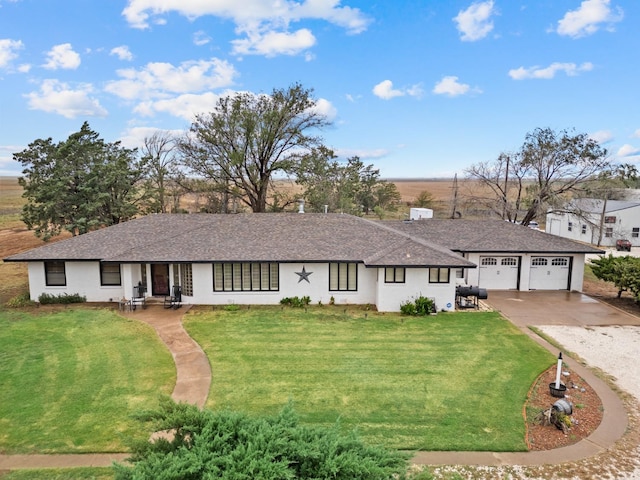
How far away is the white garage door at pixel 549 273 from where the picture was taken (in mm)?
22013

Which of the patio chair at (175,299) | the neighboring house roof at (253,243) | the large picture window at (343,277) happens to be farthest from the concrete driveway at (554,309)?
the patio chair at (175,299)

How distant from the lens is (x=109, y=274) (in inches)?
757

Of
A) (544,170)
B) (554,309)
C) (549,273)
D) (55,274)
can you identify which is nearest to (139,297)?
(55,274)

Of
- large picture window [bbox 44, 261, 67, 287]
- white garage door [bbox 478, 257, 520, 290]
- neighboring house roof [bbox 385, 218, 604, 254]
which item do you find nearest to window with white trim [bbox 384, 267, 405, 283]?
neighboring house roof [bbox 385, 218, 604, 254]

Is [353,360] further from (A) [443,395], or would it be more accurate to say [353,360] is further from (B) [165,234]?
(B) [165,234]

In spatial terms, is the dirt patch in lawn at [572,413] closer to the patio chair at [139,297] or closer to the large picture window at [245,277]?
the large picture window at [245,277]

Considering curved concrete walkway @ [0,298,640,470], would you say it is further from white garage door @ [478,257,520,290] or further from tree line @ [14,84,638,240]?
tree line @ [14,84,638,240]

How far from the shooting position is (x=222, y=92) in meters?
35.0

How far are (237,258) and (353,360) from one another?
788 cm

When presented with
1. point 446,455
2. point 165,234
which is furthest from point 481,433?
point 165,234

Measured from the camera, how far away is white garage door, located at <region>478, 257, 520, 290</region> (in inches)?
867

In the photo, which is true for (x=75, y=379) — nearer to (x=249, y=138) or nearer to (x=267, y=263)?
(x=267, y=263)

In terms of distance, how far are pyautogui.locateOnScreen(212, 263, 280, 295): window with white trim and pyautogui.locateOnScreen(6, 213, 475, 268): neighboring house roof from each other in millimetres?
597

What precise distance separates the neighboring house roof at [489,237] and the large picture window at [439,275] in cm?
414
